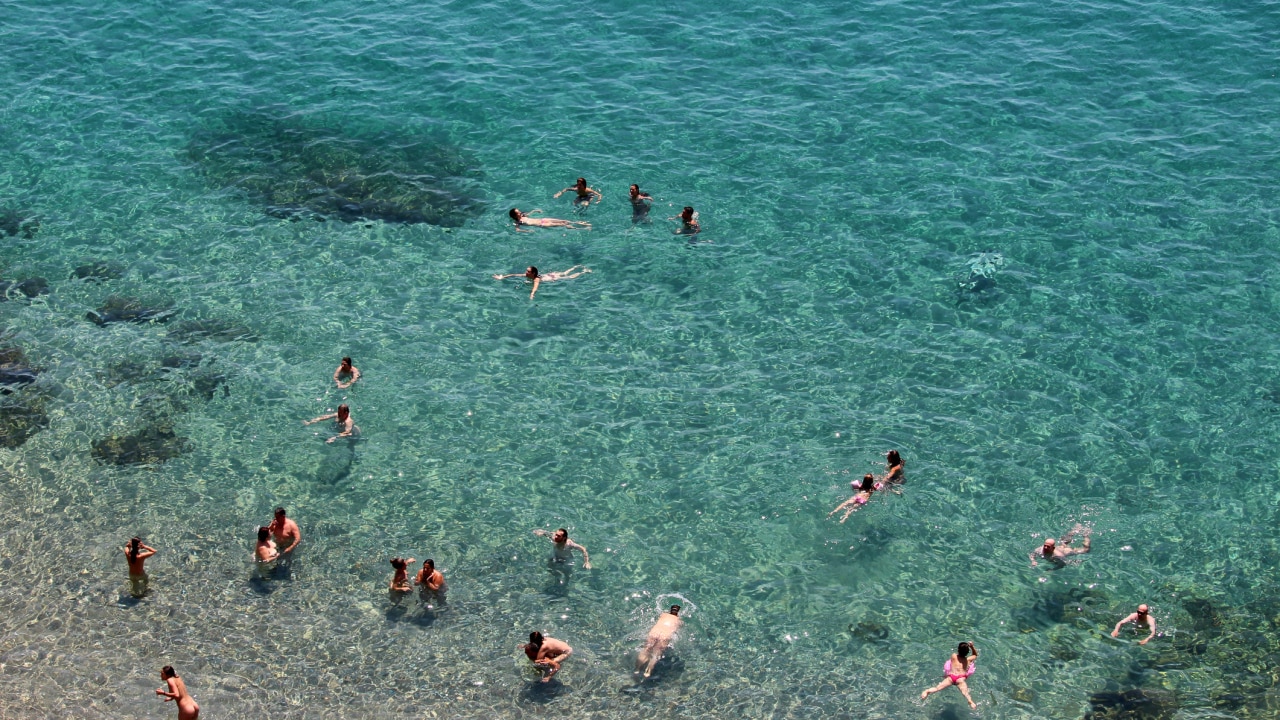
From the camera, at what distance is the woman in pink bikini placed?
21.9 metres

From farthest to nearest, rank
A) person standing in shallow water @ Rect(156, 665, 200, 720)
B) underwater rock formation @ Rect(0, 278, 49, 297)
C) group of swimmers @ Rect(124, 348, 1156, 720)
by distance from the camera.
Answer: underwater rock formation @ Rect(0, 278, 49, 297), group of swimmers @ Rect(124, 348, 1156, 720), person standing in shallow water @ Rect(156, 665, 200, 720)

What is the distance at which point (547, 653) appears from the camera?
22359mm

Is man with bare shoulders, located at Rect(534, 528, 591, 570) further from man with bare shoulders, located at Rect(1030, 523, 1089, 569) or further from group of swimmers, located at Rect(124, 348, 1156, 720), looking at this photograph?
man with bare shoulders, located at Rect(1030, 523, 1089, 569)

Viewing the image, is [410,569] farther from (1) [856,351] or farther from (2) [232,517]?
(1) [856,351]

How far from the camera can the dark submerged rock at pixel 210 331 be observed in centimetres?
3084

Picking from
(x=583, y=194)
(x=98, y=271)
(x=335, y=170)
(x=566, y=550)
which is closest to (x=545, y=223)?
(x=583, y=194)

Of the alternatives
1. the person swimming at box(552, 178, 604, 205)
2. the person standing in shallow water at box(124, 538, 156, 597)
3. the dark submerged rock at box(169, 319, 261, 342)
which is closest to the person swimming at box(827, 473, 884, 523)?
the person swimming at box(552, 178, 604, 205)

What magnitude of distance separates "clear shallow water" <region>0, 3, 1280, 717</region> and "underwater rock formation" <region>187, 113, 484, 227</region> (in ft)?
2.59

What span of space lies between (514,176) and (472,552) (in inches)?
644

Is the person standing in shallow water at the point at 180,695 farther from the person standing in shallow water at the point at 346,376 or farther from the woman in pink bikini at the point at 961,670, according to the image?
the woman in pink bikini at the point at 961,670

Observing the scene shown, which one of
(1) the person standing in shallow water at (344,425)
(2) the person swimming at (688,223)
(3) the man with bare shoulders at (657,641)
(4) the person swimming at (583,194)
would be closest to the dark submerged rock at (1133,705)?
(3) the man with bare shoulders at (657,641)

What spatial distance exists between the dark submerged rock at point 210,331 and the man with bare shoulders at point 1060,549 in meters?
21.2

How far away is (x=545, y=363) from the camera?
30.0 metres

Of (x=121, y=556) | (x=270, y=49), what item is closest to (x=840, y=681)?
(x=121, y=556)
